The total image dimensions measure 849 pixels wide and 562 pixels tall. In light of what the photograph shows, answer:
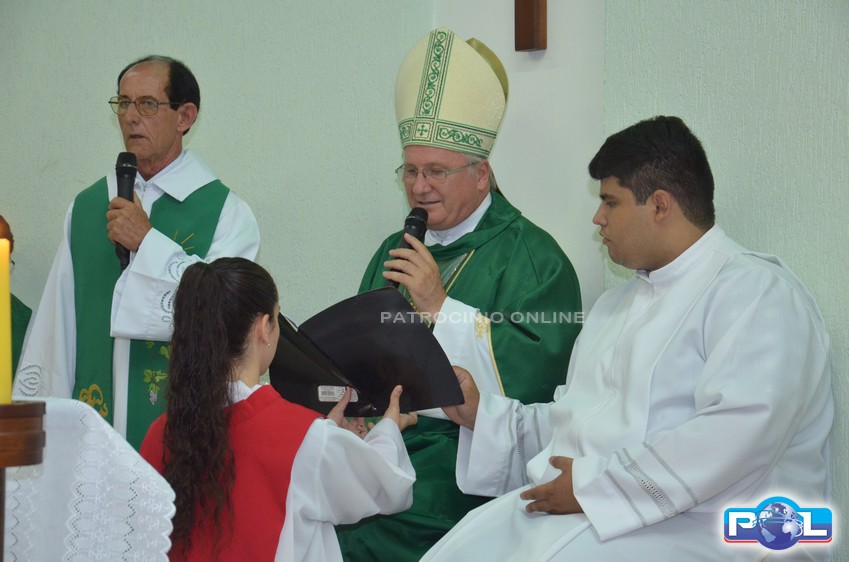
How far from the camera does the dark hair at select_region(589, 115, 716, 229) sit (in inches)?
123

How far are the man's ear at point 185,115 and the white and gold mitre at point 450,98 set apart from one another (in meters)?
0.87

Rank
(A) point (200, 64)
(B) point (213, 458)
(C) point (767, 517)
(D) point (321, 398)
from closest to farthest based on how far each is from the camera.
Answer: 1. (B) point (213, 458)
2. (C) point (767, 517)
3. (D) point (321, 398)
4. (A) point (200, 64)

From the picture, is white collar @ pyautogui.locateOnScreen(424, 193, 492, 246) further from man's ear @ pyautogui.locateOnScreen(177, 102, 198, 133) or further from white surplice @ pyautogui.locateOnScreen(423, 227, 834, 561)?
man's ear @ pyautogui.locateOnScreen(177, 102, 198, 133)

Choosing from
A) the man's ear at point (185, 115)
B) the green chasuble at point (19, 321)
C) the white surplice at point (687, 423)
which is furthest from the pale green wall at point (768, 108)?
the green chasuble at point (19, 321)

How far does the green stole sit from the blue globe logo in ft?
7.69

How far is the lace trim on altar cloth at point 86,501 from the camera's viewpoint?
159cm

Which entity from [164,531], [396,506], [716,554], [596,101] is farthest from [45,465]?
[596,101]

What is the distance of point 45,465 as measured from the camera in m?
1.60

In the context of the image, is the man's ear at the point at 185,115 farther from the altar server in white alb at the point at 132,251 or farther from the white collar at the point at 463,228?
the white collar at the point at 463,228

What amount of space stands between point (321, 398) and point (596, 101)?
1.90m

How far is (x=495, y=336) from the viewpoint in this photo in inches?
147

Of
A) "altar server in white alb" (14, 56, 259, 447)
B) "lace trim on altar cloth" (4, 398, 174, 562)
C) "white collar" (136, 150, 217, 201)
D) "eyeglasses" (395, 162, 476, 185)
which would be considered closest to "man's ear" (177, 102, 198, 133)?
"altar server in white alb" (14, 56, 259, 447)

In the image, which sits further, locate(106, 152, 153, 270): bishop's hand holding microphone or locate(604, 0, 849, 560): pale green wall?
locate(106, 152, 153, 270): bishop's hand holding microphone

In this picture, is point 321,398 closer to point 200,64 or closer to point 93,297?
point 93,297
